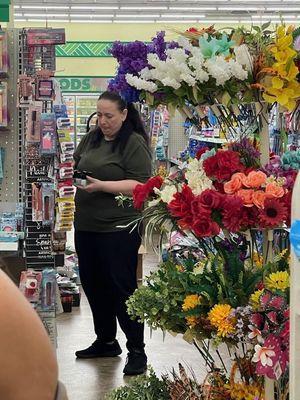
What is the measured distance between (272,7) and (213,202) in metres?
14.2

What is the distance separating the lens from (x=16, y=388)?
2.57 ft

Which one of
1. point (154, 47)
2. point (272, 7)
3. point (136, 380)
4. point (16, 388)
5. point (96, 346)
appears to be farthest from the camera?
point (272, 7)

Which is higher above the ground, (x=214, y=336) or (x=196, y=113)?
(x=196, y=113)

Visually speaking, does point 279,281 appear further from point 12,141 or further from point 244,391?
point 12,141

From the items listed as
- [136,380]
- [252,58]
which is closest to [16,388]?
[252,58]

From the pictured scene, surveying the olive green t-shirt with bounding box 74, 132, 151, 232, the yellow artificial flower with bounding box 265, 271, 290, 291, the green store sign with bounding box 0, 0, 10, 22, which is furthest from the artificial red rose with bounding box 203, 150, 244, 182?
the green store sign with bounding box 0, 0, 10, 22

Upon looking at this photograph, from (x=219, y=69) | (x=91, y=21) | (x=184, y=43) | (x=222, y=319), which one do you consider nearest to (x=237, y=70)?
(x=219, y=69)

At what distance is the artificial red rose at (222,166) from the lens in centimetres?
248

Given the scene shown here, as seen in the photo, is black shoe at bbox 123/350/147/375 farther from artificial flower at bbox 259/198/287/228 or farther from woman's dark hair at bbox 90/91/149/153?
artificial flower at bbox 259/198/287/228

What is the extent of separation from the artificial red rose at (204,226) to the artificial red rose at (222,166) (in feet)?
0.73

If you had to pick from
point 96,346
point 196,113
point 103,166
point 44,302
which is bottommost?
point 96,346

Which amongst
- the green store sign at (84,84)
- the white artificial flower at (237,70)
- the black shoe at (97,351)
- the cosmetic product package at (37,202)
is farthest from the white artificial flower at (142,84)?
the green store sign at (84,84)

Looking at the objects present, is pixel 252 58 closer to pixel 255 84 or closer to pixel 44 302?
pixel 255 84

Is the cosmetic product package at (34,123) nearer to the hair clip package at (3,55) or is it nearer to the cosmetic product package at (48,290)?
the hair clip package at (3,55)
